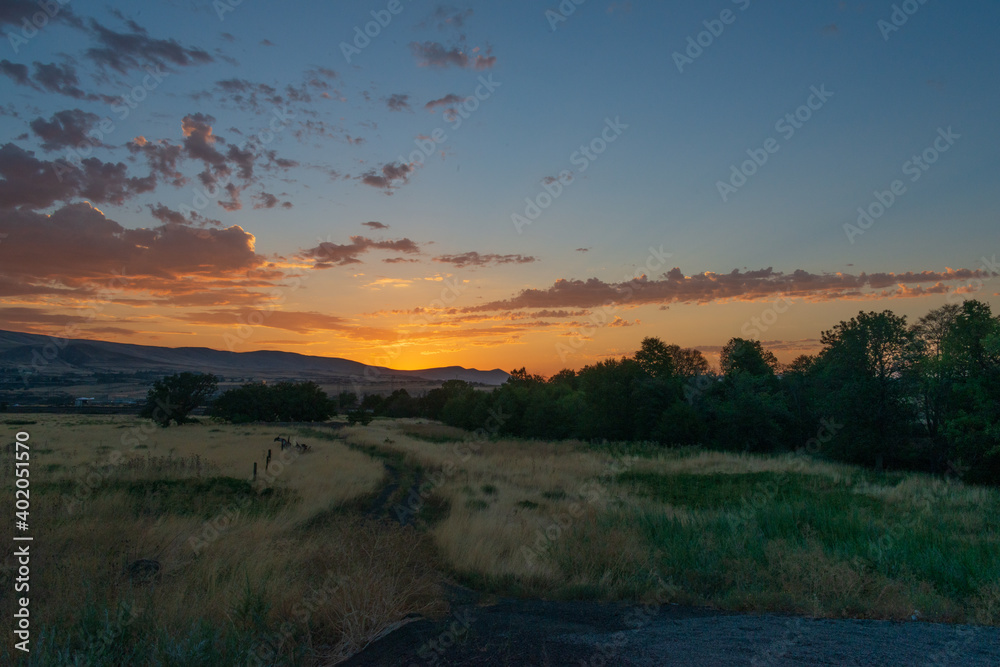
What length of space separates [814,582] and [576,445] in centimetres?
3465

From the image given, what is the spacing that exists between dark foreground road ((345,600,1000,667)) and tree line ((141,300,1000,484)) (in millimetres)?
25909

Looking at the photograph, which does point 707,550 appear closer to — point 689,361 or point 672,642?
point 672,642

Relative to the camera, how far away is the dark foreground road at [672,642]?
199 inches

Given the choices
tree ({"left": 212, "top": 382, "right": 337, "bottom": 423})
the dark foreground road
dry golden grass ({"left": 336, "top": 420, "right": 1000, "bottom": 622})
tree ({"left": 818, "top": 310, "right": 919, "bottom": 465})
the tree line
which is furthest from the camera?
tree ({"left": 212, "top": 382, "right": 337, "bottom": 423})

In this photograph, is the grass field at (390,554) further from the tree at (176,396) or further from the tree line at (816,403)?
the tree at (176,396)

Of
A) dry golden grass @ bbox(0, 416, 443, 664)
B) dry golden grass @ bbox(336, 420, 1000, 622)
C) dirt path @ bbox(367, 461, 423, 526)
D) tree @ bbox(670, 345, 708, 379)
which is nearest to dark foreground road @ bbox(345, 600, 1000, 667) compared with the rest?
dry golden grass @ bbox(0, 416, 443, 664)

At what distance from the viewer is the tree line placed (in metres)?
28.4

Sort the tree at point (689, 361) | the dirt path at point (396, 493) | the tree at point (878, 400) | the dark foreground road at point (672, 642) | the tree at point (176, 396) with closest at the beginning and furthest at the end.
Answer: the dark foreground road at point (672, 642) < the dirt path at point (396, 493) < the tree at point (878, 400) < the tree at point (176, 396) < the tree at point (689, 361)

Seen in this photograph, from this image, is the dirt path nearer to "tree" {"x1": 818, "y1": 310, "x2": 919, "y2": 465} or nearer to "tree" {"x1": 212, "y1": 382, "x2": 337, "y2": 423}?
"tree" {"x1": 818, "y1": 310, "x2": 919, "y2": 465}

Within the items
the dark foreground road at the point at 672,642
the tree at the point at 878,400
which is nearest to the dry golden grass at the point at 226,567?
the dark foreground road at the point at 672,642

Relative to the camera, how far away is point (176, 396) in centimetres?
5091

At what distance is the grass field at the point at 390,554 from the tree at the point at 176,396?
35222mm

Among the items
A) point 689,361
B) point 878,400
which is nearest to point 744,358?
point 689,361

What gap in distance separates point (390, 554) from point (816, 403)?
4606cm
